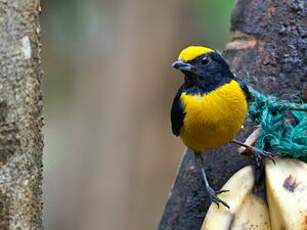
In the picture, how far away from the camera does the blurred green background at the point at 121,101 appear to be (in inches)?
222

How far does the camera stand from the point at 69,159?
19.9 feet

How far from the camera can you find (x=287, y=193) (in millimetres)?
2170

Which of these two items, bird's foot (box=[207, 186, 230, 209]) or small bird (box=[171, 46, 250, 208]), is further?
small bird (box=[171, 46, 250, 208])

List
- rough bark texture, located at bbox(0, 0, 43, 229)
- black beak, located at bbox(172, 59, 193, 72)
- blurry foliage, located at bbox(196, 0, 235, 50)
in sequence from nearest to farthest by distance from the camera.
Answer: rough bark texture, located at bbox(0, 0, 43, 229) < black beak, located at bbox(172, 59, 193, 72) < blurry foliage, located at bbox(196, 0, 235, 50)

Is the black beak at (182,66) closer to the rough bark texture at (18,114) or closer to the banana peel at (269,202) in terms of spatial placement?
the banana peel at (269,202)

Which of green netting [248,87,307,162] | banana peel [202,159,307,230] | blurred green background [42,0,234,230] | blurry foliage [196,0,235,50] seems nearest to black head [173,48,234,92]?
green netting [248,87,307,162]

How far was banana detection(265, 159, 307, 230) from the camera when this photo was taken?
2.11 meters

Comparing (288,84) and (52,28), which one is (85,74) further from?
(288,84)

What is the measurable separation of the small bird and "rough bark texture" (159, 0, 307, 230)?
0.15 ft

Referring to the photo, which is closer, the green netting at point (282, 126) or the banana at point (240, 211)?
the banana at point (240, 211)

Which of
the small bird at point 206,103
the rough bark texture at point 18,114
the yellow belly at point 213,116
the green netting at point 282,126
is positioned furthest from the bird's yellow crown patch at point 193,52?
the rough bark texture at point 18,114

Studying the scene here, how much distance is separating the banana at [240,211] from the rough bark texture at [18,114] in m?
0.58

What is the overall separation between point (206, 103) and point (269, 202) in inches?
20.6

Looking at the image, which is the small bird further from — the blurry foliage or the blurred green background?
the blurry foliage
